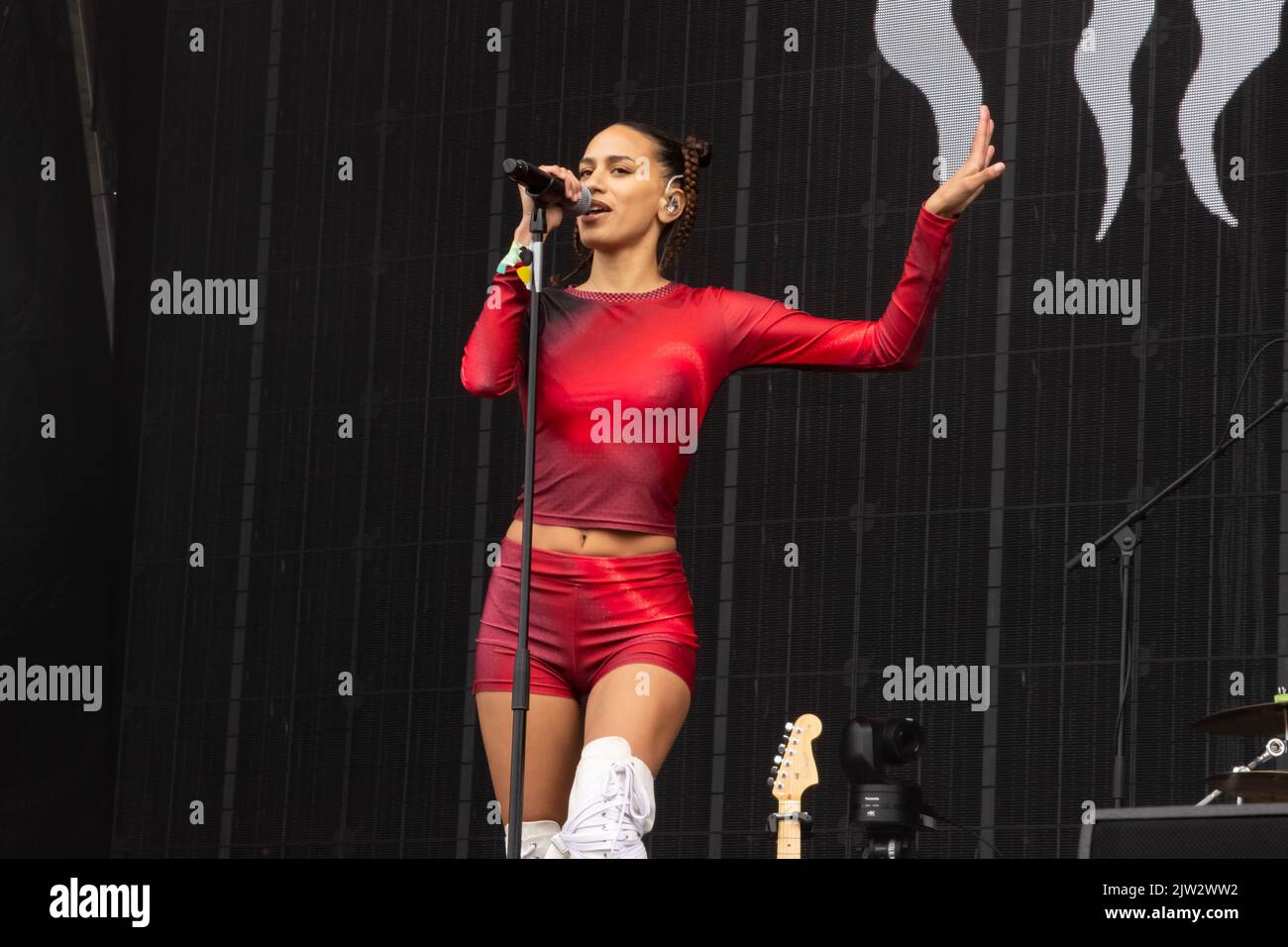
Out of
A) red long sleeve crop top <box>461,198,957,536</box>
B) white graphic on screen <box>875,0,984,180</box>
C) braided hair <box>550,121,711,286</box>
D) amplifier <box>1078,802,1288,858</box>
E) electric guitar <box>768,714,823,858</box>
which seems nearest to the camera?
amplifier <box>1078,802,1288,858</box>

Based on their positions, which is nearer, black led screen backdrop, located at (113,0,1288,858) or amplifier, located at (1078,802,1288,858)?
amplifier, located at (1078,802,1288,858)

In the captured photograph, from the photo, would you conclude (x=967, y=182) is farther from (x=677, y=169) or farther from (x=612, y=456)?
(x=612, y=456)

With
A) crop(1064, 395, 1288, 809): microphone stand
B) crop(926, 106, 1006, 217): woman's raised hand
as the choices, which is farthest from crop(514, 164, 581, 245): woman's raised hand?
crop(1064, 395, 1288, 809): microphone stand

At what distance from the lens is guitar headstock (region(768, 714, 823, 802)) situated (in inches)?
209

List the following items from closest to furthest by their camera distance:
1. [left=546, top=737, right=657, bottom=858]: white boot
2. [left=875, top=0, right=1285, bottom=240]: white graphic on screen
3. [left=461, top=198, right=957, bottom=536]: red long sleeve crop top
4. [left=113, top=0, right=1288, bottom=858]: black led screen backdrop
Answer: [left=546, top=737, right=657, bottom=858]: white boot, [left=461, top=198, right=957, bottom=536]: red long sleeve crop top, [left=113, top=0, right=1288, bottom=858]: black led screen backdrop, [left=875, top=0, right=1285, bottom=240]: white graphic on screen

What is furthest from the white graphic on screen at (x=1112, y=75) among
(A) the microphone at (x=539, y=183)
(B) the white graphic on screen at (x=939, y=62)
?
(A) the microphone at (x=539, y=183)

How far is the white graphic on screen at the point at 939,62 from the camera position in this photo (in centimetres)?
778

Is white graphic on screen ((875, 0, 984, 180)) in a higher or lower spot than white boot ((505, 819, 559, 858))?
higher

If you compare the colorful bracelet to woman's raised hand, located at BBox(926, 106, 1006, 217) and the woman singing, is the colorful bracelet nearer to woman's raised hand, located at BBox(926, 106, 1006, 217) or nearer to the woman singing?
the woman singing

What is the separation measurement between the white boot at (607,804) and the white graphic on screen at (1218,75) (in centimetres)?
416

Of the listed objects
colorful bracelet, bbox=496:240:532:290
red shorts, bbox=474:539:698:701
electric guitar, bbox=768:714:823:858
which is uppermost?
colorful bracelet, bbox=496:240:532:290

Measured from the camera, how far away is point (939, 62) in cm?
785

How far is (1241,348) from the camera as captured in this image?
23.9 feet

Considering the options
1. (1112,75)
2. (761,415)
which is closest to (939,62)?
(1112,75)
